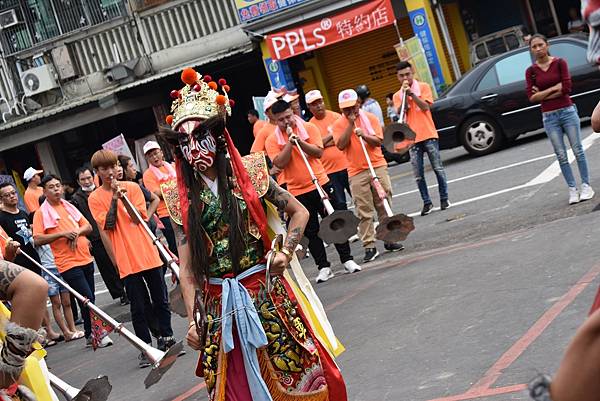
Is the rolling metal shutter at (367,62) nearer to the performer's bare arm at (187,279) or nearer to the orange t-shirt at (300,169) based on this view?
the orange t-shirt at (300,169)

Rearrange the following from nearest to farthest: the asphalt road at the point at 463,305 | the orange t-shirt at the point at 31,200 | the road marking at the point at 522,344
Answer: the road marking at the point at 522,344, the asphalt road at the point at 463,305, the orange t-shirt at the point at 31,200

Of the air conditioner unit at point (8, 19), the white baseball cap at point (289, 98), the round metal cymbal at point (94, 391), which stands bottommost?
the round metal cymbal at point (94, 391)

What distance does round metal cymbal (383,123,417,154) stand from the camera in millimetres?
12930

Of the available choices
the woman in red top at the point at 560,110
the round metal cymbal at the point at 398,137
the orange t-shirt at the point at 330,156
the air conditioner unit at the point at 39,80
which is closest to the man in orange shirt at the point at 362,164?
the orange t-shirt at the point at 330,156

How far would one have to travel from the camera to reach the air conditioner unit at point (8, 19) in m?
26.2

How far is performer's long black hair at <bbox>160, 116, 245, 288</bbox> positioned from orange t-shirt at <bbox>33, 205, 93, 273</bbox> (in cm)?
709

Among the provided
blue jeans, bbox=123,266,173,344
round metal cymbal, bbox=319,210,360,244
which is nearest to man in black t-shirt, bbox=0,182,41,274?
blue jeans, bbox=123,266,173,344

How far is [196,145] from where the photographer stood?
17.1 feet

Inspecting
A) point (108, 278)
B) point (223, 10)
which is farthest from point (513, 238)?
point (223, 10)

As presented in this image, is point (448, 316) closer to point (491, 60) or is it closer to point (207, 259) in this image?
point (207, 259)

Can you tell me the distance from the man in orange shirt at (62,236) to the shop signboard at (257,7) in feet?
40.4

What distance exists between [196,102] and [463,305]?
3.53 meters

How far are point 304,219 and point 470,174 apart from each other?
10.5 metres

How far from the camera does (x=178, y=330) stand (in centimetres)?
1138
